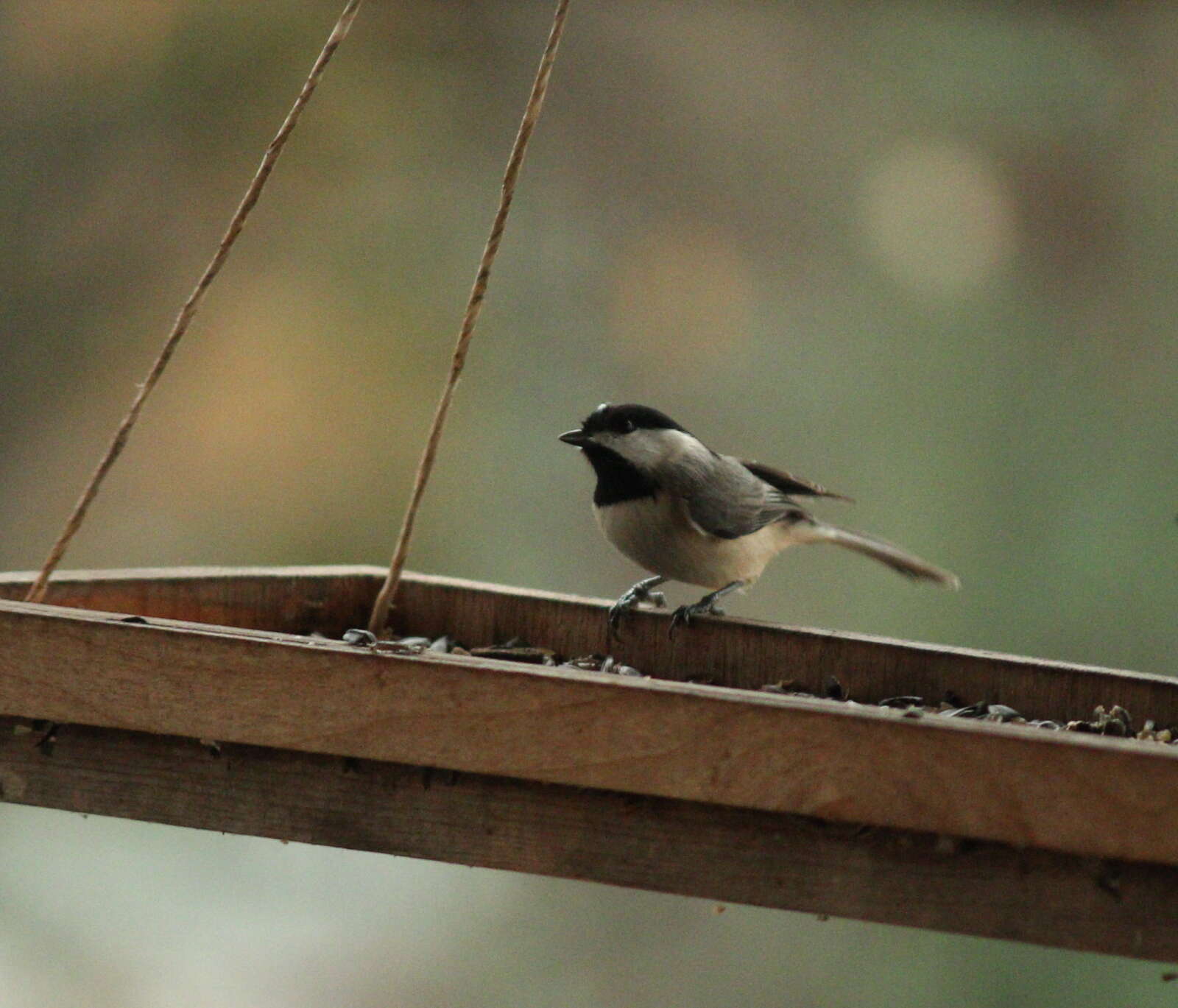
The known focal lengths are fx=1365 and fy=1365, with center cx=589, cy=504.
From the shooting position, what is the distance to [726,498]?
2494mm

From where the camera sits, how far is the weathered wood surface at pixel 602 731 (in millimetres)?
1285

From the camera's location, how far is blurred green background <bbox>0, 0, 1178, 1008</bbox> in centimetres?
344

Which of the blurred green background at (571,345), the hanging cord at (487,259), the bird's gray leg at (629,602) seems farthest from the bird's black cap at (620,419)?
the blurred green background at (571,345)

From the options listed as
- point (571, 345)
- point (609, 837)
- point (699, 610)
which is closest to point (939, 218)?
point (571, 345)

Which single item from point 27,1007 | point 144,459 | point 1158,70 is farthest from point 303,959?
point 1158,70

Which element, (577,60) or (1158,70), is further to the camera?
(577,60)

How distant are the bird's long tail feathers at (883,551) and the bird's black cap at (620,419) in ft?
1.53

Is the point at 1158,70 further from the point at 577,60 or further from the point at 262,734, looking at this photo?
the point at 262,734

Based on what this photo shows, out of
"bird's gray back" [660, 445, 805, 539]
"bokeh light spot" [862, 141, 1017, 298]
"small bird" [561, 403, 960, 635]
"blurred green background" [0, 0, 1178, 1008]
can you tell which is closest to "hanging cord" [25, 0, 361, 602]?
"small bird" [561, 403, 960, 635]

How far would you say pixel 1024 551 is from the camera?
11.5ft

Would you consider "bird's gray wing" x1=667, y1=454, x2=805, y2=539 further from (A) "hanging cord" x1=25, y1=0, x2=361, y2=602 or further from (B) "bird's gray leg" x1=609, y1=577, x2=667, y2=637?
(A) "hanging cord" x1=25, y1=0, x2=361, y2=602

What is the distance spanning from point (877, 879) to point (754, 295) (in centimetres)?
256

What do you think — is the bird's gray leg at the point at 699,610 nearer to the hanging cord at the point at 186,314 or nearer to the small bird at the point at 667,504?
the small bird at the point at 667,504

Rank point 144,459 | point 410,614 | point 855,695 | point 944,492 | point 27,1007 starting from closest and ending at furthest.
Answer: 1. point 855,695
2. point 410,614
3. point 27,1007
4. point 944,492
5. point 144,459
